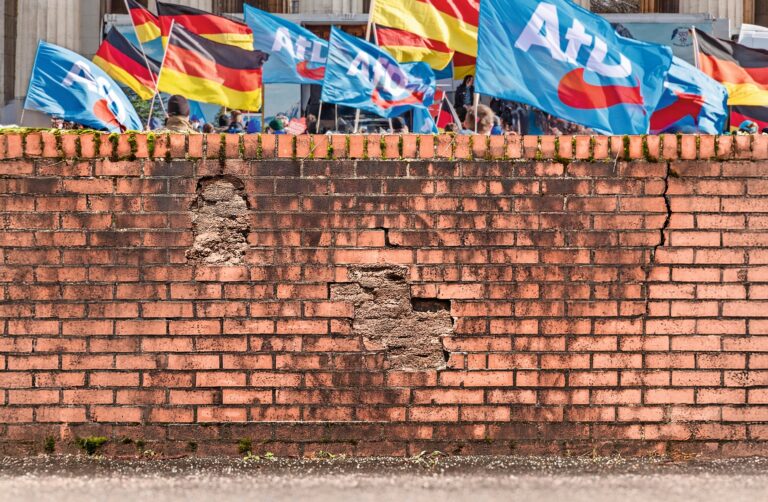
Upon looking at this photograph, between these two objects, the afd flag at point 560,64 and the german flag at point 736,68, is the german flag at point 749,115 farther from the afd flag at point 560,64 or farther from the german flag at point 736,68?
the afd flag at point 560,64

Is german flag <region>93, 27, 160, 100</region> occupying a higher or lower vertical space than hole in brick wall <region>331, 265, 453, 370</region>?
higher

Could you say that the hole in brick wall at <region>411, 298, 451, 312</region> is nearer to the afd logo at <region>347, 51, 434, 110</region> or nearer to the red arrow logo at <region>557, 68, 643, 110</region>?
the red arrow logo at <region>557, 68, 643, 110</region>

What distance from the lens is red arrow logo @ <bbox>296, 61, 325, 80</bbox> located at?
38.4ft

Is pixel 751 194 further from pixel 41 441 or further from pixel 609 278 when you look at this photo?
pixel 41 441

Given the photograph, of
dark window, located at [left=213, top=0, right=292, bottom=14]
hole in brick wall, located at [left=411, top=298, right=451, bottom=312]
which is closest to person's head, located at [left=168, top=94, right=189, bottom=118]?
hole in brick wall, located at [left=411, top=298, right=451, bottom=312]

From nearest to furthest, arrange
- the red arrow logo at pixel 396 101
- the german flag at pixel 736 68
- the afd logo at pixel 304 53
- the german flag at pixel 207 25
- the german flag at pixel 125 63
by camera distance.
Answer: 1. the red arrow logo at pixel 396 101
2. the german flag at pixel 207 25
3. the afd logo at pixel 304 53
4. the german flag at pixel 736 68
5. the german flag at pixel 125 63

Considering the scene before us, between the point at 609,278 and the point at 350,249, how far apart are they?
4.47ft

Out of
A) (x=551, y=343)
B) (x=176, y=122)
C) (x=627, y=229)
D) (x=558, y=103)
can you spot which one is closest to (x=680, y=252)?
(x=627, y=229)

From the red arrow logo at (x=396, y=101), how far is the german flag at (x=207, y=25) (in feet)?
6.74

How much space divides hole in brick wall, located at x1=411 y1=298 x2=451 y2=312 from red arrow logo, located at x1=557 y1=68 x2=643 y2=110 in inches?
66.4

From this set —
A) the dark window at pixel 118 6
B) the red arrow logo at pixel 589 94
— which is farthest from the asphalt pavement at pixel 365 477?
the dark window at pixel 118 6

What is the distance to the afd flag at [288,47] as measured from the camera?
1142 centimetres

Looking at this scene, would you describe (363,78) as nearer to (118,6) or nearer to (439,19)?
(439,19)

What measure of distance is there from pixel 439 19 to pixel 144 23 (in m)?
5.64
